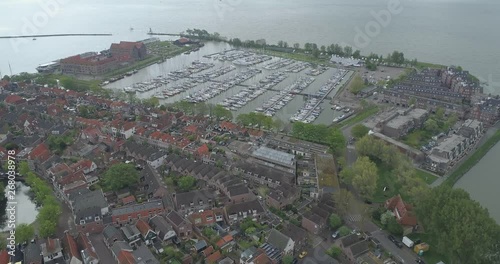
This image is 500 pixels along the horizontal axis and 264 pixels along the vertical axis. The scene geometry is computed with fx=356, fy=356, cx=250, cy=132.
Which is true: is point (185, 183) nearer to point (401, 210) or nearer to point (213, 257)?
point (213, 257)

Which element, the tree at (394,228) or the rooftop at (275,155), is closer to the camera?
the tree at (394,228)

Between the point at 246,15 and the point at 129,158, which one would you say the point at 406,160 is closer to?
the point at 129,158

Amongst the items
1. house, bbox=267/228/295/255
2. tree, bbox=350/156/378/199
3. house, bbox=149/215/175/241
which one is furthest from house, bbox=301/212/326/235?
house, bbox=149/215/175/241

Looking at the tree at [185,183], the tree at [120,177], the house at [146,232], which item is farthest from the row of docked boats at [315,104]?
the house at [146,232]

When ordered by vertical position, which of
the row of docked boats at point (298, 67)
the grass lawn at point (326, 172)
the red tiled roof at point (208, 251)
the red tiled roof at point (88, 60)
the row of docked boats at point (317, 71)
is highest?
the red tiled roof at point (88, 60)

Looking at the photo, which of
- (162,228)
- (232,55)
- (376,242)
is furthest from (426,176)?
(232,55)

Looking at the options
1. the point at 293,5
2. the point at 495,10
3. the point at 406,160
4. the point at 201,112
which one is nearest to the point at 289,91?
the point at 201,112

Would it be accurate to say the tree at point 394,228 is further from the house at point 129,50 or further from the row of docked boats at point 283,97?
the house at point 129,50
